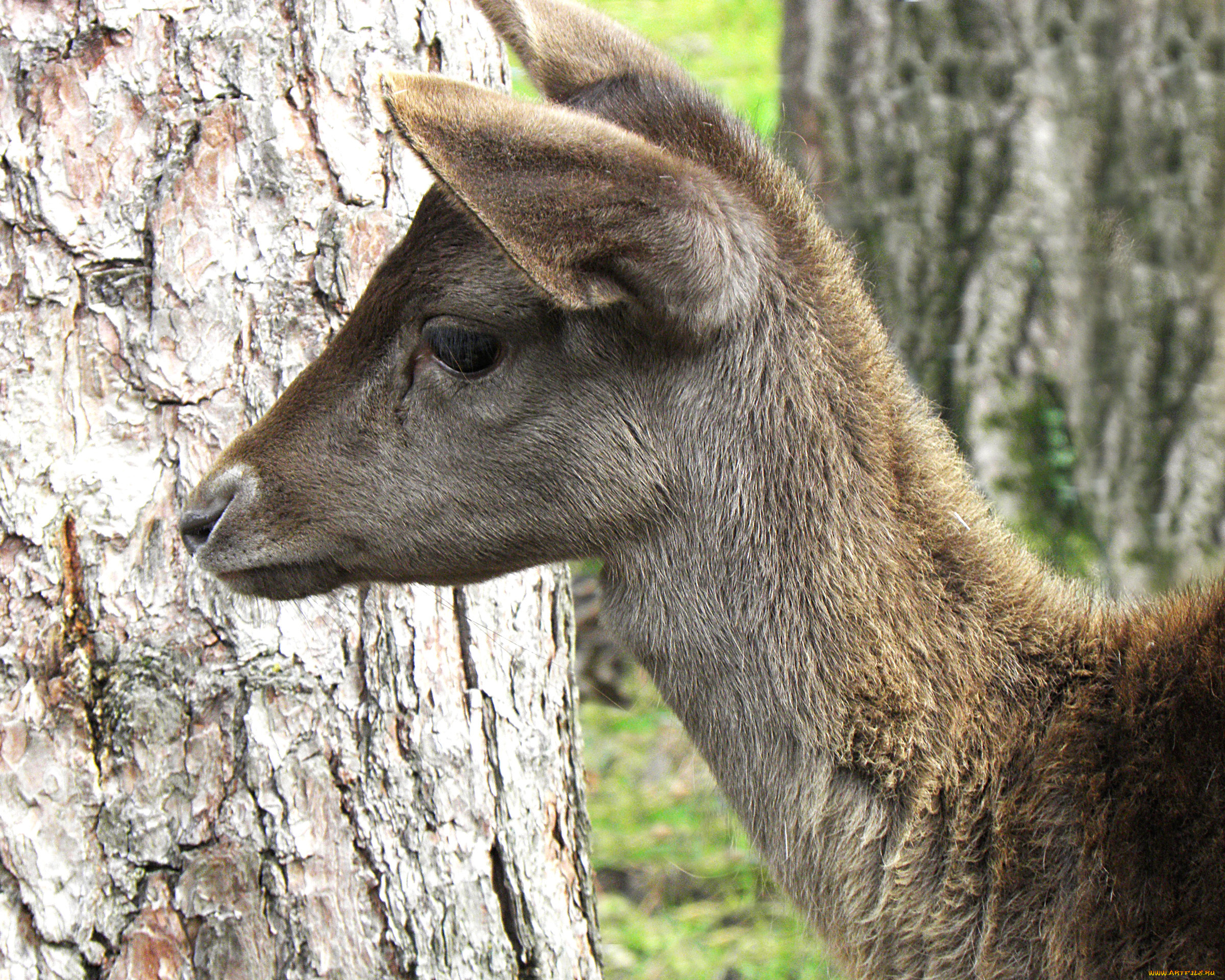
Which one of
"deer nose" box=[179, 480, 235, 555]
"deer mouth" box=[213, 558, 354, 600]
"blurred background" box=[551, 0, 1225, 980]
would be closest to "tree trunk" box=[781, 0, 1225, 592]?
"blurred background" box=[551, 0, 1225, 980]

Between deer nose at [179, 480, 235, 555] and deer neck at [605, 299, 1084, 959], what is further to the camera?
deer nose at [179, 480, 235, 555]

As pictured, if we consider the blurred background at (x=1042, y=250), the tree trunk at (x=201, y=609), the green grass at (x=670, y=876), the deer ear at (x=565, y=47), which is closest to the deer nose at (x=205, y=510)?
the tree trunk at (x=201, y=609)

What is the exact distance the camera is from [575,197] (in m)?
2.13

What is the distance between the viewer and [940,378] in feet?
15.8

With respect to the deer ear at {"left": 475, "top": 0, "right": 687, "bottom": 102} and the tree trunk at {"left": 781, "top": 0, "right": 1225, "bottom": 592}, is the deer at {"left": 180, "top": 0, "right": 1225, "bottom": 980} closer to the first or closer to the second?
the deer ear at {"left": 475, "top": 0, "right": 687, "bottom": 102}

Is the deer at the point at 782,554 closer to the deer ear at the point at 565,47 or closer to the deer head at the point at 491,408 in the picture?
the deer head at the point at 491,408

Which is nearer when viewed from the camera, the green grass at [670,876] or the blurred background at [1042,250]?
the green grass at [670,876]

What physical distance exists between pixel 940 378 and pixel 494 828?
104 inches

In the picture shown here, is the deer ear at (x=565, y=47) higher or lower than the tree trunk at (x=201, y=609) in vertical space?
higher

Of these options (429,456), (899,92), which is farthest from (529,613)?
Answer: (899,92)

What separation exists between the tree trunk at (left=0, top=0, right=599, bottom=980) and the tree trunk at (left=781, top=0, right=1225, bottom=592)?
2.29 m

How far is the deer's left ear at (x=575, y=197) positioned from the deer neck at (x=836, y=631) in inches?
13.0

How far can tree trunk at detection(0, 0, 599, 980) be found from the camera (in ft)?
9.16

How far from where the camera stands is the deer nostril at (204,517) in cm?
264
